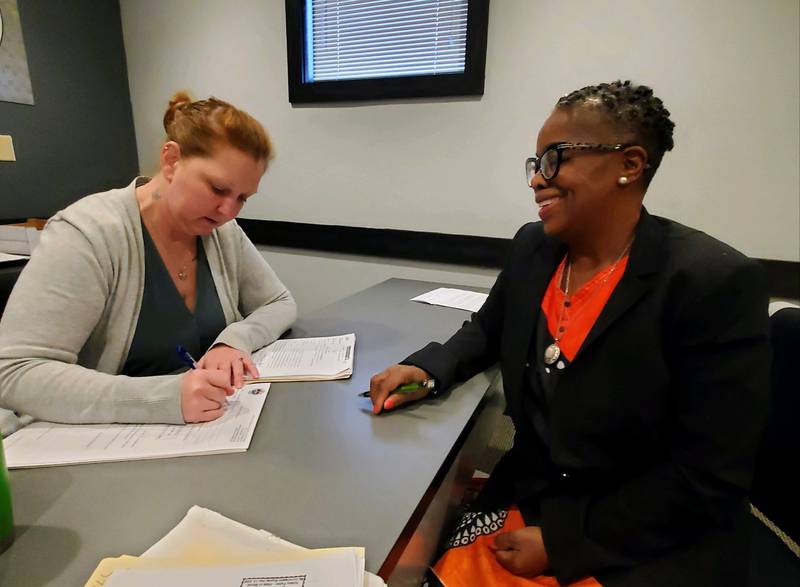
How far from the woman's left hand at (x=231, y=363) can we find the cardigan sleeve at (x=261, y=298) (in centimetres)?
15

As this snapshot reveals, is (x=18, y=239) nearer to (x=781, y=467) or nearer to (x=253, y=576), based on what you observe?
(x=253, y=576)

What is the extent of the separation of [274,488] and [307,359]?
0.50 meters

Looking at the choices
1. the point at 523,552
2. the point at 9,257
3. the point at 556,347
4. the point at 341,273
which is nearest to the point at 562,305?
the point at 556,347

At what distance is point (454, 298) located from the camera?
1.83 m

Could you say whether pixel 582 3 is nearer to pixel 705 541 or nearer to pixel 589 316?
pixel 589 316

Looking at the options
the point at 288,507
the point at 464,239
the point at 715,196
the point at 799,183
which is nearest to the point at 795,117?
the point at 799,183

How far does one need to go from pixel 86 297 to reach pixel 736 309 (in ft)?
3.85

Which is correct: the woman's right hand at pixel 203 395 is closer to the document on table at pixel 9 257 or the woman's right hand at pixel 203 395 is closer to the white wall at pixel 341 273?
the white wall at pixel 341 273

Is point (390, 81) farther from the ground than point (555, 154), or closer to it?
farther from the ground

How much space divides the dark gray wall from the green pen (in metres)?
2.42

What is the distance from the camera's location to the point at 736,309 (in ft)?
2.31

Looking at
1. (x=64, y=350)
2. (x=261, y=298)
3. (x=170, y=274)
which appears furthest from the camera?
(x=261, y=298)

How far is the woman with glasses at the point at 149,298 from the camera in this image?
2.67ft

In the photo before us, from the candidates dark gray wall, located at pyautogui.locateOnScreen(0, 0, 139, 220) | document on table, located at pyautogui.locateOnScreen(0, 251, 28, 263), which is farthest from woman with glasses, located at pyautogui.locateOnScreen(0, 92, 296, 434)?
dark gray wall, located at pyautogui.locateOnScreen(0, 0, 139, 220)
